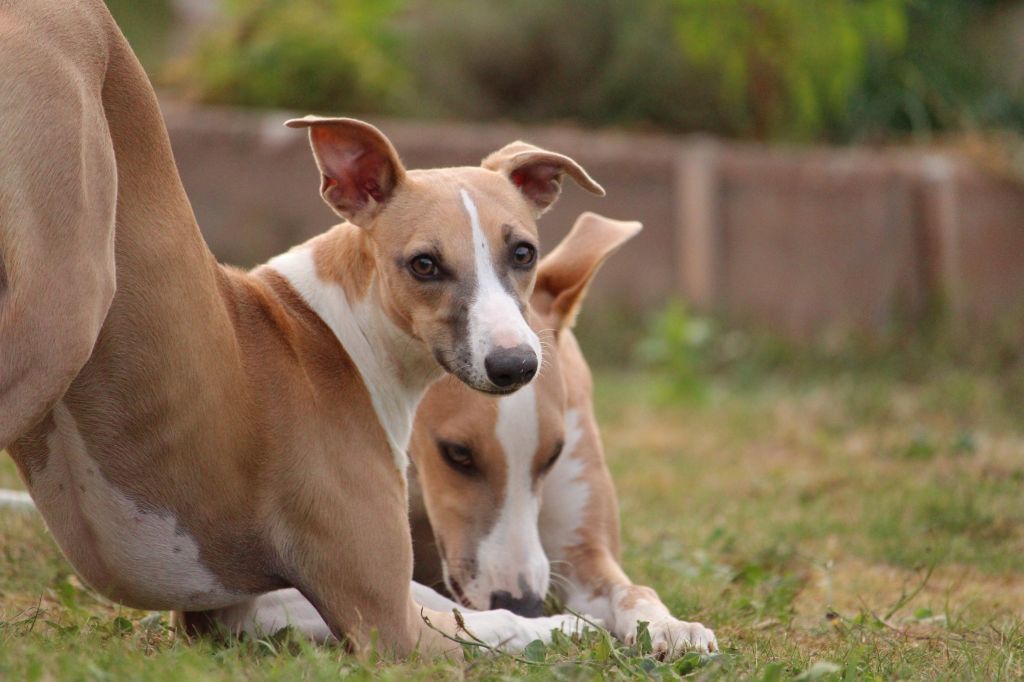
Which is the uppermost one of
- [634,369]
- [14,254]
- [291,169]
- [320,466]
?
[14,254]

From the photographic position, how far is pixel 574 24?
11938 millimetres

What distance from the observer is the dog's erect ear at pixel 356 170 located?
391cm

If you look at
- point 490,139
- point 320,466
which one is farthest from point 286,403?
point 490,139

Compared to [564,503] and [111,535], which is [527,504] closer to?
[564,503]

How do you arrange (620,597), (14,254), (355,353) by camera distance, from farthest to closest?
(620,597)
(355,353)
(14,254)

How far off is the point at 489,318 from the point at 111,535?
106 centimetres

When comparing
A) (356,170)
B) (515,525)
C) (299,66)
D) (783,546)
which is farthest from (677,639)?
(299,66)

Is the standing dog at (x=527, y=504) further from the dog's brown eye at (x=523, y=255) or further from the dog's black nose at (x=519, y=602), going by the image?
the dog's brown eye at (x=523, y=255)

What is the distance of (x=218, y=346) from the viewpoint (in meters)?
3.40

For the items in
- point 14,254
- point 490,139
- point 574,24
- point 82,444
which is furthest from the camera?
point 574,24

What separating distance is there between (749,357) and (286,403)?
723 centimetres

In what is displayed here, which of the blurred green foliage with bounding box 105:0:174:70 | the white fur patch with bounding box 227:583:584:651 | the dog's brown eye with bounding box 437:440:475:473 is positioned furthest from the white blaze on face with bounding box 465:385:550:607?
the blurred green foliage with bounding box 105:0:174:70

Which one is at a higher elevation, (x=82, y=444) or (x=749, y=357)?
(x=82, y=444)

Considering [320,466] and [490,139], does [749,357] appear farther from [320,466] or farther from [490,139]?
[320,466]
